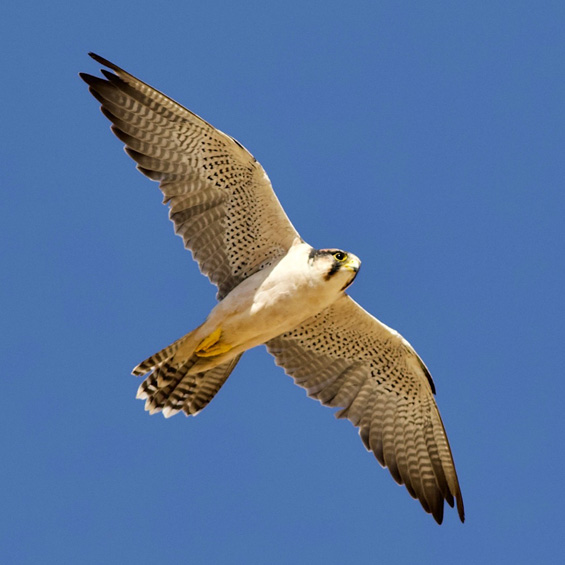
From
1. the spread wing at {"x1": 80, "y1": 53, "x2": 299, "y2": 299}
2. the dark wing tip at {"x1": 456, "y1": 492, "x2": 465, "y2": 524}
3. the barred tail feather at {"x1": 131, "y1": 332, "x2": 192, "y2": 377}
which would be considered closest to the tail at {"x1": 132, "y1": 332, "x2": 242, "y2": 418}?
the barred tail feather at {"x1": 131, "y1": 332, "x2": 192, "y2": 377}

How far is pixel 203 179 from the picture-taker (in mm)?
10609

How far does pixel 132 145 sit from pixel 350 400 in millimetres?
3565

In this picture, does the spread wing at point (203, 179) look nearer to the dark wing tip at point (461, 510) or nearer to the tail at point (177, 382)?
the tail at point (177, 382)

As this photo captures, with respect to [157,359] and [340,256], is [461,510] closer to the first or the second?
[340,256]

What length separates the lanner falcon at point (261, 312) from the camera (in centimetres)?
1037

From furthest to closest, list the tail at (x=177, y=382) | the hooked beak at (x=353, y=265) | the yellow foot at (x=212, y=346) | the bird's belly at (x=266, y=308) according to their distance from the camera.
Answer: the tail at (x=177, y=382) < the yellow foot at (x=212, y=346) < the bird's belly at (x=266, y=308) < the hooked beak at (x=353, y=265)

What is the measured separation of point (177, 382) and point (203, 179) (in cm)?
205

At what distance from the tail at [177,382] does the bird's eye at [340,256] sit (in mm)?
1667

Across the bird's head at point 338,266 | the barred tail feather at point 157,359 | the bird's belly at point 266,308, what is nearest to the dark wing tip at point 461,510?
the bird's belly at point 266,308

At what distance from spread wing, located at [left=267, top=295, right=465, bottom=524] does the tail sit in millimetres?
812

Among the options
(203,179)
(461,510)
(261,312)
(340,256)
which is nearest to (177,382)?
(261,312)

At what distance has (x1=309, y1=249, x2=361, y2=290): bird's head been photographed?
33.0ft

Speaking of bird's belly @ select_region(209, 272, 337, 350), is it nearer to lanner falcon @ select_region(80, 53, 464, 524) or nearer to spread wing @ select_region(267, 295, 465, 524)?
lanner falcon @ select_region(80, 53, 464, 524)

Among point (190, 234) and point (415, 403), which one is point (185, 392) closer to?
point (190, 234)
